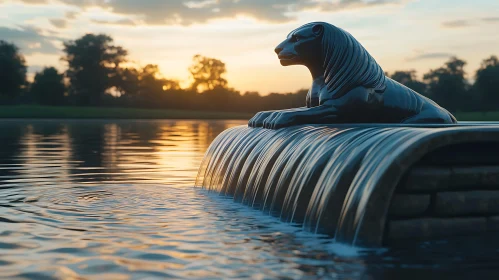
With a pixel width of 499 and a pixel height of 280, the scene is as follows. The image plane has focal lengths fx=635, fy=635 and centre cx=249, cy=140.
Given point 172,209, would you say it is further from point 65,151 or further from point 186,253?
point 65,151

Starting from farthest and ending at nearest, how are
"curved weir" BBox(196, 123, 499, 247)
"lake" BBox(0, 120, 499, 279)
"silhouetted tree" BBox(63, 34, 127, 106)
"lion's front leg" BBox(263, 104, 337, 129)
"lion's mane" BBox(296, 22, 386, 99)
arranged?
"silhouetted tree" BBox(63, 34, 127, 106) < "lion's mane" BBox(296, 22, 386, 99) < "lion's front leg" BBox(263, 104, 337, 129) < "curved weir" BBox(196, 123, 499, 247) < "lake" BBox(0, 120, 499, 279)

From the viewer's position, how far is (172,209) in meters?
8.18

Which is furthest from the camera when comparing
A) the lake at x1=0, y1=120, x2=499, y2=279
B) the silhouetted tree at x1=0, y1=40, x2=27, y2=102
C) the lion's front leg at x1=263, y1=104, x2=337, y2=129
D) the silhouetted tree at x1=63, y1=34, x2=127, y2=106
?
the silhouetted tree at x1=63, y1=34, x2=127, y2=106

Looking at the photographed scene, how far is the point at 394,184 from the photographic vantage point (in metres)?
5.44

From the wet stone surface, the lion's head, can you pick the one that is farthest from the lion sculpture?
the wet stone surface

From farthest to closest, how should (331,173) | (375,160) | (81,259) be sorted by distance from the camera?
(331,173) → (375,160) → (81,259)

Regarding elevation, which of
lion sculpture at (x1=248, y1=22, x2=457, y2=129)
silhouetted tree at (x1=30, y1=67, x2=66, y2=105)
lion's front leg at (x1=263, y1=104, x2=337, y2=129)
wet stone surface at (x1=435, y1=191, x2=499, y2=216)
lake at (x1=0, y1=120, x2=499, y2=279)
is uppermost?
silhouetted tree at (x1=30, y1=67, x2=66, y2=105)

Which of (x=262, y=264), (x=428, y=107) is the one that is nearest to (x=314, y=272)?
(x=262, y=264)

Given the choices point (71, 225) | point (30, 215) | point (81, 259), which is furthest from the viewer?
point (30, 215)

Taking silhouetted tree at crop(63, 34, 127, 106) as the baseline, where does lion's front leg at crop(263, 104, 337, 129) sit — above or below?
below

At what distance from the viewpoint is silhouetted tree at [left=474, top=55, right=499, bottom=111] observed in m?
89.9

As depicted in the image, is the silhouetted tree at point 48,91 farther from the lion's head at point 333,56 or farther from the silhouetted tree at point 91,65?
the lion's head at point 333,56

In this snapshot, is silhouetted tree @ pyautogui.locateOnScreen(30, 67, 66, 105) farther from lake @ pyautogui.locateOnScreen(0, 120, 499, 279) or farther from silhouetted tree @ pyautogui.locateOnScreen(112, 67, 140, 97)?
lake @ pyautogui.locateOnScreen(0, 120, 499, 279)

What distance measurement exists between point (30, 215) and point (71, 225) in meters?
0.94
